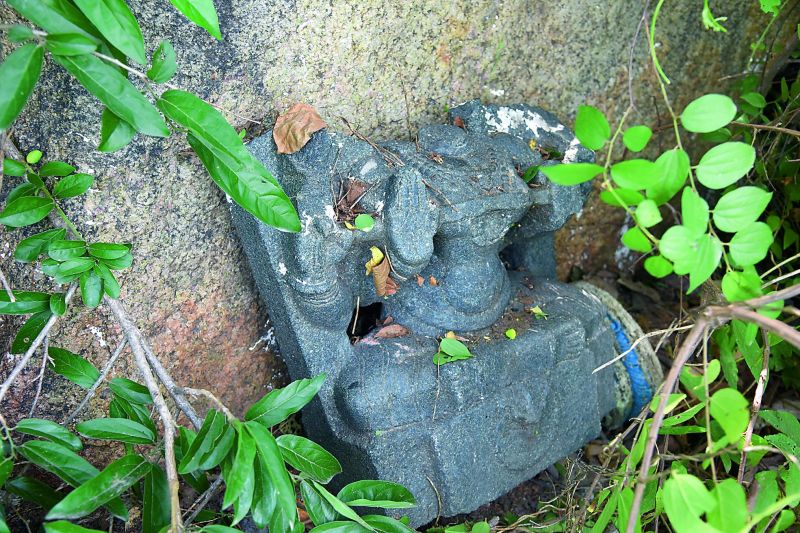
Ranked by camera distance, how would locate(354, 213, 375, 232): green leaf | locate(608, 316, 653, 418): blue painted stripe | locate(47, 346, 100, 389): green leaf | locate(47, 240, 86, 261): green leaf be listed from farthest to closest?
locate(608, 316, 653, 418): blue painted stripe < locate(354, 213, 375, 232): green leaf < locate(47, 346, 100, 389): green leaf < locate(47, 240, 86, 261): green leaf

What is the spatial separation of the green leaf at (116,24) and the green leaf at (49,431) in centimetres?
67

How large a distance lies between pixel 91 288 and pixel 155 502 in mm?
414

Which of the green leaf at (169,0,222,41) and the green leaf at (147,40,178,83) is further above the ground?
the green leaf at (169,0,222,41)

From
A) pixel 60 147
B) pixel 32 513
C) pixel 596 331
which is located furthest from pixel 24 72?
pixel 596 331

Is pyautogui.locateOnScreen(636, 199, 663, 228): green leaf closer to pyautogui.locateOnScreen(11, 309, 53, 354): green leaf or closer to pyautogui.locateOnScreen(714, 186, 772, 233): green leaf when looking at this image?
pyautogui.locateOnScreen(714, 186, 772, 233): green leaf

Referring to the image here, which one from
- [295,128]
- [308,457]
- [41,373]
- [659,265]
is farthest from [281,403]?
[659,265]

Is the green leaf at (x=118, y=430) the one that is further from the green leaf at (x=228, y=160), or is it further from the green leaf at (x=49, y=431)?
the green leaf at (x=228, y=160)

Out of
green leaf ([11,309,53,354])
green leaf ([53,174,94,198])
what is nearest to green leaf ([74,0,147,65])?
green leaf ([53,174,94,198])

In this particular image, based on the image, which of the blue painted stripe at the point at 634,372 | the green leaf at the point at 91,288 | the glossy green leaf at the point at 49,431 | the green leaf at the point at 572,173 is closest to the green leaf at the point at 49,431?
the glossy green leaf at the point at 49,431

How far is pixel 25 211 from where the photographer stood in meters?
1.33

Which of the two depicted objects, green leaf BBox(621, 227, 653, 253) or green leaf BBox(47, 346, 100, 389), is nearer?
green leaf BBox(621, 227, 653, 253)

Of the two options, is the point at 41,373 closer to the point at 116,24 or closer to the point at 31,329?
the point at 31,329

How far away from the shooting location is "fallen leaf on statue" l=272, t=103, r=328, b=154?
5.29ft

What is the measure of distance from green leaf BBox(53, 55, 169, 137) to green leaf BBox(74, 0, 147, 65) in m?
0.04
